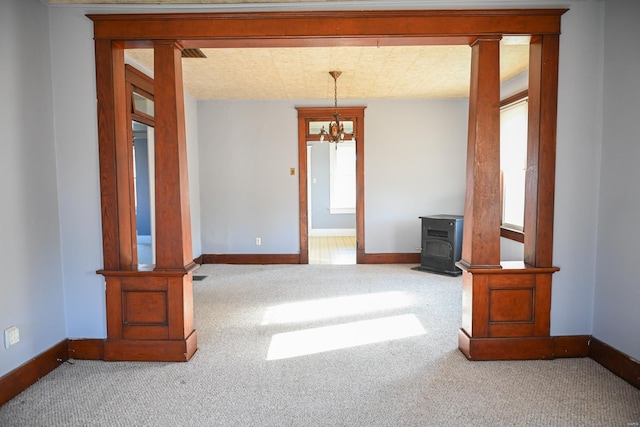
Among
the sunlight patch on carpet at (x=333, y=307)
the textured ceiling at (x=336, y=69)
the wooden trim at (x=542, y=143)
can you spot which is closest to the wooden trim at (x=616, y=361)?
the wooden trim at (x=542, y=143)

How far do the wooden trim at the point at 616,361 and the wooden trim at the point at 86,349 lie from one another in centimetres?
347

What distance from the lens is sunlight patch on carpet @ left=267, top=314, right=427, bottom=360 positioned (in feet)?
10.1

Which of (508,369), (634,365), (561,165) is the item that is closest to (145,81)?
(561,165)

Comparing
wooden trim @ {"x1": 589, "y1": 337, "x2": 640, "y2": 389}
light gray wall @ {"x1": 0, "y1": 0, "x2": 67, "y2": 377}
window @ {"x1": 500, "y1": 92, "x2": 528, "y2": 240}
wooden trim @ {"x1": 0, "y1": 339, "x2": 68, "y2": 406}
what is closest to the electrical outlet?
light gray wall @ {"x1": 0, "y1": 0, "x2": 67, "y2": 377}

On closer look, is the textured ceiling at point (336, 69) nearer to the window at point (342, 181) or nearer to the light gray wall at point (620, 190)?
the light gray wall at point (620, 190)

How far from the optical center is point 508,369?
272 cm

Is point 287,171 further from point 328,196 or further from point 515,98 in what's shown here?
point 328,196

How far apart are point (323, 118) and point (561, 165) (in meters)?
3.96

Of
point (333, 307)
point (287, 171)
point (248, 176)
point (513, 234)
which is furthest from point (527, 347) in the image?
point (248, 176)

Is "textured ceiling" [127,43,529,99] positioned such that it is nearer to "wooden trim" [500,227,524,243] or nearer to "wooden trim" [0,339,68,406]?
"wooden trim" [500,227,524,243]

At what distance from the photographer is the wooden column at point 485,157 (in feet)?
9.24

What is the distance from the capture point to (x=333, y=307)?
13.4ft

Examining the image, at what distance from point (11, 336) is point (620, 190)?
392 centimetres

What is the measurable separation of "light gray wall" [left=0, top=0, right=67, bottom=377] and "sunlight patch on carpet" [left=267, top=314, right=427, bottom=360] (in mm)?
1552
